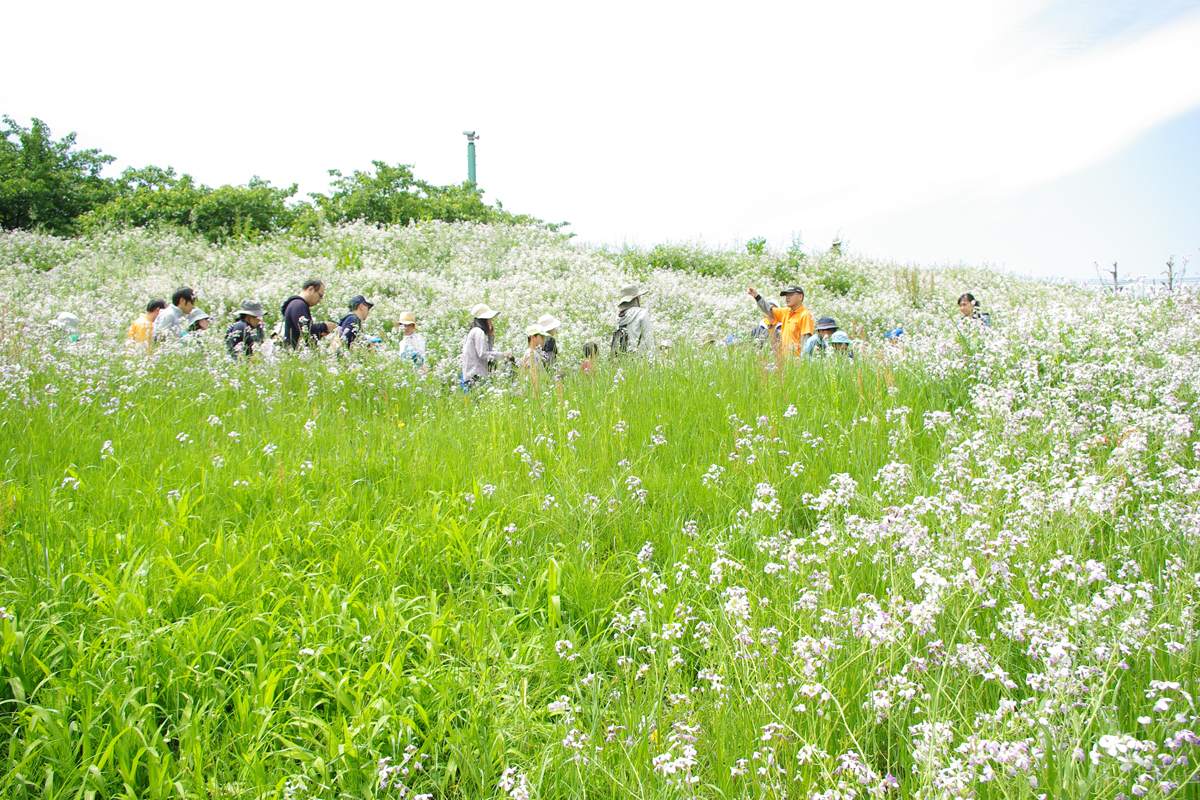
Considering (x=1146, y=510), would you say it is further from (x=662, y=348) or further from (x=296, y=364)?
(x=296, y=364)

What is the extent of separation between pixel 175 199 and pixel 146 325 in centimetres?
1892

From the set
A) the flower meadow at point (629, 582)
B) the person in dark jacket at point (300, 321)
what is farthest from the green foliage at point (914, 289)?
the person in dark jacket at point (300, 321)

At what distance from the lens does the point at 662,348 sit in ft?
26.2

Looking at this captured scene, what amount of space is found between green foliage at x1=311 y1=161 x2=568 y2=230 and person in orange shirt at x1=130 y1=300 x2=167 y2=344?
53.3 feet

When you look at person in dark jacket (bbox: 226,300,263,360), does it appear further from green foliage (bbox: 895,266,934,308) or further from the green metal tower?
the green metal tower

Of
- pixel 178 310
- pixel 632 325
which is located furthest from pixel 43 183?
pixel 632 325

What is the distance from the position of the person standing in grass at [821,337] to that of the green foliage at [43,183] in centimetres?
2976

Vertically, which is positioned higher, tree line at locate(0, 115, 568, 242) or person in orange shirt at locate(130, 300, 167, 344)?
tree line at locate(0, 115, 568, 242)

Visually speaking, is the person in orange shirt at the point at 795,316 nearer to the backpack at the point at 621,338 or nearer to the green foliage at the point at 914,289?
the backpack at the point at 621,338

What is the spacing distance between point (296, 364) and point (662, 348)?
4511mm

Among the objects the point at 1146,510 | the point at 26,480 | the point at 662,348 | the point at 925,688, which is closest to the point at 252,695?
the point at 925,688

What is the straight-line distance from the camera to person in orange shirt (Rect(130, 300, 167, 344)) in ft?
31.8

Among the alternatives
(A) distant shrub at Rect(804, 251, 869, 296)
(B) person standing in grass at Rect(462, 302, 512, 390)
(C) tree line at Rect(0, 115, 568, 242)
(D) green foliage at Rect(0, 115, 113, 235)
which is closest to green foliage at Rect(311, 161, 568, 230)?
(C) tree line at Rect(0, 115, 568, 242)

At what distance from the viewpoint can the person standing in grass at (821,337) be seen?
9445 mm
